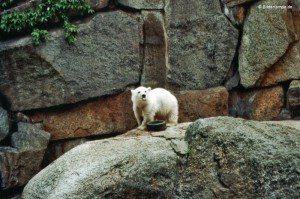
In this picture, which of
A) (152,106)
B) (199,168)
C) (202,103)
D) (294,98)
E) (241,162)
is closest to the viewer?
(241,162)

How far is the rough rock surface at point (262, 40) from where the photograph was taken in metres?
10.3

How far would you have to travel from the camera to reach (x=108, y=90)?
10.4m

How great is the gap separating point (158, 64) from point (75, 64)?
6.60 ft

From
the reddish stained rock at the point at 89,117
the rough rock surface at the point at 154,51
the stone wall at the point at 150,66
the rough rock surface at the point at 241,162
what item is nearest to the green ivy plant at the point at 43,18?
the stone wall at the point at 150,66

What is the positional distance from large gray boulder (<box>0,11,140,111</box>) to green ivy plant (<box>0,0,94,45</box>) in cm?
20

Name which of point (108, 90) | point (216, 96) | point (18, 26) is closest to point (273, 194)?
point (216, 96)

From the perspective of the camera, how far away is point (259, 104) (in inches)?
416

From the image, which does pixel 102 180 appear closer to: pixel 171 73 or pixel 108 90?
pixel 108 90

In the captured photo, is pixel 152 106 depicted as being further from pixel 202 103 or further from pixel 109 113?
pixel 202 103

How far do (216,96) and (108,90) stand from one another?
2598mm

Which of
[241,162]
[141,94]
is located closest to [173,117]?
[141,94]

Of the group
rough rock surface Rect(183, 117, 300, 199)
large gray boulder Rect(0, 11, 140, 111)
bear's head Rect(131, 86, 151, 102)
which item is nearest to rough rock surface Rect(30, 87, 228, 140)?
large gray boulder Rect(0, 11, 140, 111)

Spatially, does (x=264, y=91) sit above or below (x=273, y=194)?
above

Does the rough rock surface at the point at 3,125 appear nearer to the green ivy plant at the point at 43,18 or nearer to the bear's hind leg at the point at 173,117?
the green ivy plant at the point at 43,18
